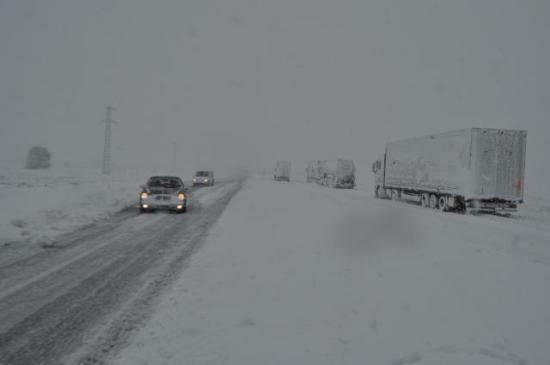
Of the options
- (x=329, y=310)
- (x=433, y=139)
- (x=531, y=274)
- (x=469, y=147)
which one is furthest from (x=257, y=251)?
(x=433, y=139)

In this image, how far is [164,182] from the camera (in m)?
16.9

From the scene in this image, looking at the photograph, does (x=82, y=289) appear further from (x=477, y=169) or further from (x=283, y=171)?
A: (x=283, y=171)

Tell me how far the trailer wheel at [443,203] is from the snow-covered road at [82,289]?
13235mm

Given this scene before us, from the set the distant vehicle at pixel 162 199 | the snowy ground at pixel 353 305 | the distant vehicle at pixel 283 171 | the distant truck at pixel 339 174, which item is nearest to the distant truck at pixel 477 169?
the snowy ground at pixel 353 305

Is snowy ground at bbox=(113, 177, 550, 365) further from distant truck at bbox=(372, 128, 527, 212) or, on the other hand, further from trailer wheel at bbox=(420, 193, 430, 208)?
trailer wheel at bbox=(420, 193, 430, 208)

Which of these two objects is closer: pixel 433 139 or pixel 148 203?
pixel 148 203

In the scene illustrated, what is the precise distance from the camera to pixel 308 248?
902 centimetres

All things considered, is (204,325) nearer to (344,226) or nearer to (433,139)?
(344,226)

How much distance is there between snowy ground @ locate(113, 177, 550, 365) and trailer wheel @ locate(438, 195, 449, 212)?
920 centimetres

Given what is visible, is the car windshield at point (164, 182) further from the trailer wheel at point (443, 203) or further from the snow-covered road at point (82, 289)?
the trailer wheel at point (443, 203)

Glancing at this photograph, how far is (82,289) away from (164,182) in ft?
37.2

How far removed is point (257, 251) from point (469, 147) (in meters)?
12.9

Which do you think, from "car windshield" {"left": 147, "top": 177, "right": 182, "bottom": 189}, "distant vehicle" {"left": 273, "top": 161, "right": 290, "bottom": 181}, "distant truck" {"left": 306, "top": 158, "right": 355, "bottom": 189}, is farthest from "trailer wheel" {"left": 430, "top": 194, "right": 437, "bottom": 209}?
"distant vehicle" {"left": 273, "top": 161, "right": 290, "bottom": 181}

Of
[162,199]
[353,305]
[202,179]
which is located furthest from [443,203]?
[202,179]
